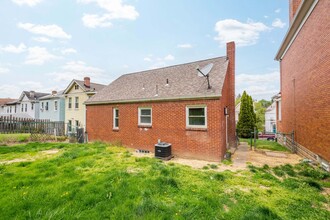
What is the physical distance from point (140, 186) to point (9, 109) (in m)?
46.1

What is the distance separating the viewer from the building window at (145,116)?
34.0 feet

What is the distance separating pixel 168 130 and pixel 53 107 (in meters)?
22.9

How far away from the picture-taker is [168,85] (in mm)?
10844

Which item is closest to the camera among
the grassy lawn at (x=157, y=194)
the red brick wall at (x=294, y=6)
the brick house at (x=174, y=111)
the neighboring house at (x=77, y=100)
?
the grassy lawn at (x=157, y=194)

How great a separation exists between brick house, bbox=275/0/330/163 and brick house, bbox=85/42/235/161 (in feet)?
11.9

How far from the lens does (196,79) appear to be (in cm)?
1003

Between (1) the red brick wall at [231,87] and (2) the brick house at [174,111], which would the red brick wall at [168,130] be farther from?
(1) the red brick wall at [231,87]

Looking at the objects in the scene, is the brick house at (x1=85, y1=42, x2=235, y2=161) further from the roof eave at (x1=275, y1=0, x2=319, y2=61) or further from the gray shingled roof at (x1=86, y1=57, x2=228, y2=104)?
the roof eave at (x1=275, y1=0, x2=319, y2=61)

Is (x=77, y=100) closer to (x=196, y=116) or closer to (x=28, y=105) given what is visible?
(x=28, y=105)

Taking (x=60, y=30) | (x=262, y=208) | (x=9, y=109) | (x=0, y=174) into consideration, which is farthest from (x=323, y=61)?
(x=9, y=109)

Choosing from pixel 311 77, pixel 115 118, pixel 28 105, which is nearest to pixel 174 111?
pixel 115 118

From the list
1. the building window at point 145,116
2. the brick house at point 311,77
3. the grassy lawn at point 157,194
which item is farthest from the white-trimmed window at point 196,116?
the brick house at point 311,77

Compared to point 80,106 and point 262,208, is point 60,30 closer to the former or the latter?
point 80,106

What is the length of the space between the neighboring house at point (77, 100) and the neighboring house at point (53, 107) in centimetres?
186
